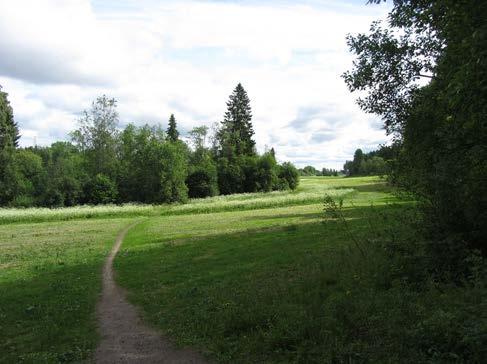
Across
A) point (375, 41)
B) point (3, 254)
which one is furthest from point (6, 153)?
point (375, 41)

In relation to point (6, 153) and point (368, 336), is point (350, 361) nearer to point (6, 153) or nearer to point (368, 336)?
point (368, 336)

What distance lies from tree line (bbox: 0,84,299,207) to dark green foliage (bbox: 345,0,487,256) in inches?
2141

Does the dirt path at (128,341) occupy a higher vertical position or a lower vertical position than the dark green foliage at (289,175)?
lower

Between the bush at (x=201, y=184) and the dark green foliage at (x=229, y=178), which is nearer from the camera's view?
the bush at (x=201, y=184)

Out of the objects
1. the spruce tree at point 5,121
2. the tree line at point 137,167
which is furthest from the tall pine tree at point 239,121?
the spruce tree at point 5,121

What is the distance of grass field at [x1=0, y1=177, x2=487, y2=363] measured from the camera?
6930mm

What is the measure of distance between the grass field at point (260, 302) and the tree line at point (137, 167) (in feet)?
144

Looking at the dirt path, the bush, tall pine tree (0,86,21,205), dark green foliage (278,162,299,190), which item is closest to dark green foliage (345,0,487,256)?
the dirt path

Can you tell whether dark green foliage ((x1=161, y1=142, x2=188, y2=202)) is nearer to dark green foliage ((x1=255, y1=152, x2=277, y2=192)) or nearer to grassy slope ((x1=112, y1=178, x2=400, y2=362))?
dark green foliage ((x1=255, y1=152, x2=277, y2=192))

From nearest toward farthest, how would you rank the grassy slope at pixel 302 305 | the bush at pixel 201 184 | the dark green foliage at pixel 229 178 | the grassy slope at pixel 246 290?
the grassy slope at pixel 302 305, the grassy slope at pixel 246 290, the bush at pixel 201 184, the dark green foliage at pixel 229 178

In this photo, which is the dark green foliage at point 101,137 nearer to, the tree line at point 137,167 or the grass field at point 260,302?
the tree line at point 137,167

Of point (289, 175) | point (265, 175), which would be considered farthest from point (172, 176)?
point (289, 175)

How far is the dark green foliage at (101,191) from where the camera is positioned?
211 ft

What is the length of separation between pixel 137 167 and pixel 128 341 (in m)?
63.4
